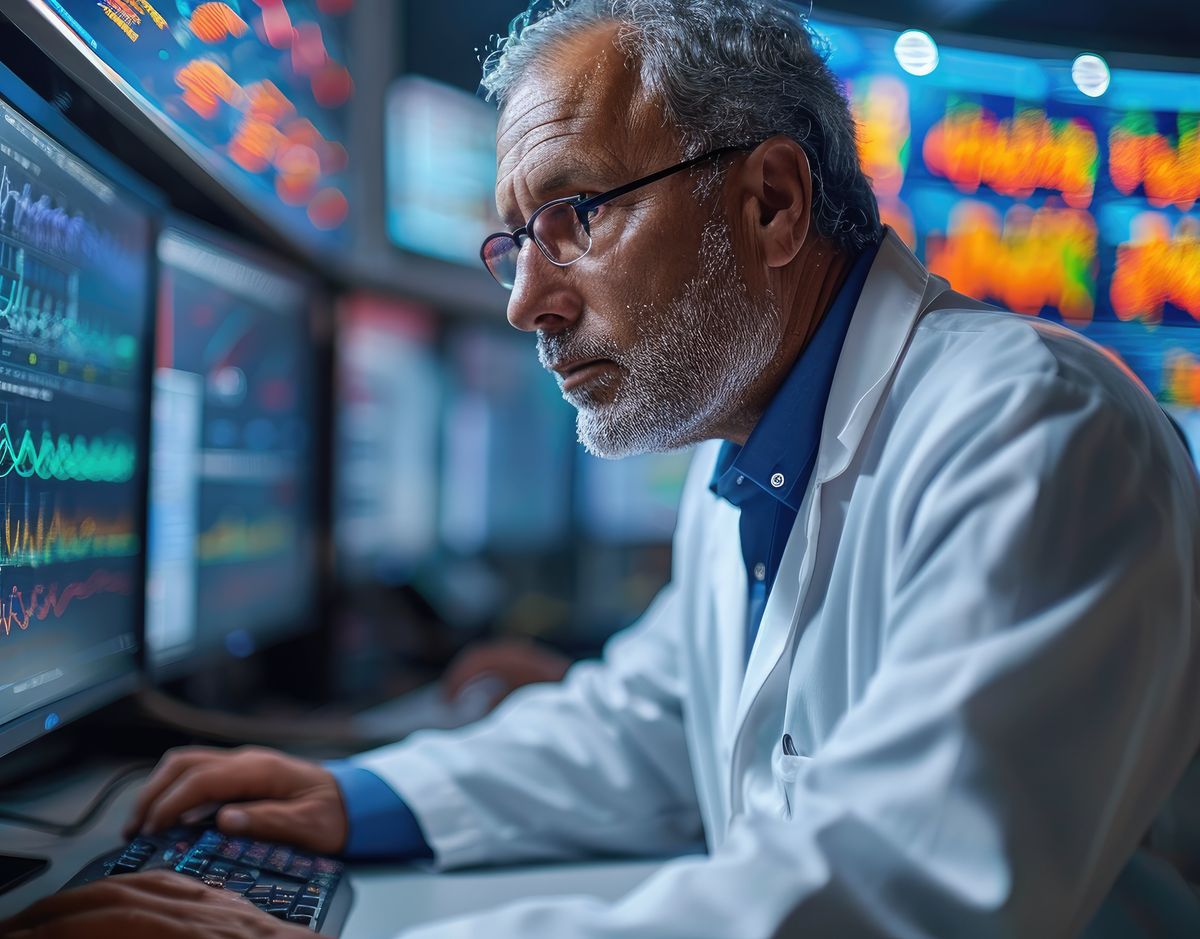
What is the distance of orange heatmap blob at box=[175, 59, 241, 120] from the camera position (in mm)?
1118

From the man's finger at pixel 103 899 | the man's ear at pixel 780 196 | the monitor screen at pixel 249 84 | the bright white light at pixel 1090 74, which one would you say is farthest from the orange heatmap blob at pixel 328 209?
the bright white light at pixel 1090 74

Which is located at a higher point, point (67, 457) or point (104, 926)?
point (67, 457)

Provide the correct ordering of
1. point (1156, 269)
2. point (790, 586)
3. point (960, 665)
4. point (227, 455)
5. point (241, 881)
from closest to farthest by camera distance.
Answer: point (960, 665) → point (241, 881) → point (790, 586) → point (227, 455) → point (1156, 269)

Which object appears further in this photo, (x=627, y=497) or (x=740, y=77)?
(x=627, y=497)

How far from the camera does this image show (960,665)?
573mm

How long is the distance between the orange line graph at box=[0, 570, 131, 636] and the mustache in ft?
1.58

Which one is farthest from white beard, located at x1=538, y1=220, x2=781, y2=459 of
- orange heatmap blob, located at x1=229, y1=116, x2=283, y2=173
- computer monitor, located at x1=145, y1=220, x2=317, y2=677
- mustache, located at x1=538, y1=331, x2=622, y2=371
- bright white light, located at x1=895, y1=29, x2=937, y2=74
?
bright white light, located at x1=895, y1=29, x2=937, y2=74

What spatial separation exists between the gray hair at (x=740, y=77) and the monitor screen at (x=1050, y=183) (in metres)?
1.03

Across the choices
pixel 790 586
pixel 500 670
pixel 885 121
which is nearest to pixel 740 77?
pixel 790 586

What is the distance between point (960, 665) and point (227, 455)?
1093 millimetres

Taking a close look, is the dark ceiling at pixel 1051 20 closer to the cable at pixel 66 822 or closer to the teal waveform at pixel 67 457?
the teal waveform at pixel 67 457

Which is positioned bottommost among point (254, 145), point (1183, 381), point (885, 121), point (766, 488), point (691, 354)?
point (766, 488)

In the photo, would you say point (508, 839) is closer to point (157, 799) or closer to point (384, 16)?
point (157, 799)

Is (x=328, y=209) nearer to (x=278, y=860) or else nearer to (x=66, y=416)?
(x=66, y=416)
